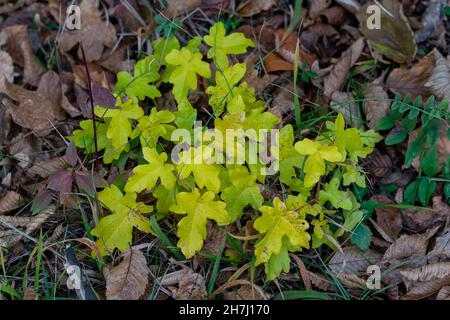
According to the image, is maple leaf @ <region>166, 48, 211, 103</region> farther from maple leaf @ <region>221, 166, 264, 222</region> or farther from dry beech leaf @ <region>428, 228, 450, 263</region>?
dry beech leaf @ <region>428, 228, 450, 263</region>

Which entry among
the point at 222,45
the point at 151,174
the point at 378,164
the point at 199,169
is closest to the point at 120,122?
the point at 151,174

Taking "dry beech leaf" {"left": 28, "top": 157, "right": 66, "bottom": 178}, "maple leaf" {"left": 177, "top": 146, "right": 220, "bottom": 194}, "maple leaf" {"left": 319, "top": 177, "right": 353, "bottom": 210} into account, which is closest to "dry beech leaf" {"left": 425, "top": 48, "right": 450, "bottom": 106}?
"maple leaf" {"left": 319, "top": 177, "right": 353, "bottom": 210}

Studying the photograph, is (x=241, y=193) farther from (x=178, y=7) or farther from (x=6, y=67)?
(x=6, y=67)

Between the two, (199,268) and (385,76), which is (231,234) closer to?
(199,268)

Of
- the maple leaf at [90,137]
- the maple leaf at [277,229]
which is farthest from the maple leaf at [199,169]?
the maple leaf at [90,137]

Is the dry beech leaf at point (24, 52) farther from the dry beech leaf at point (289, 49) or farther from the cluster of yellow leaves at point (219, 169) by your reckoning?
the dry beech leaf at point (289, 49)
